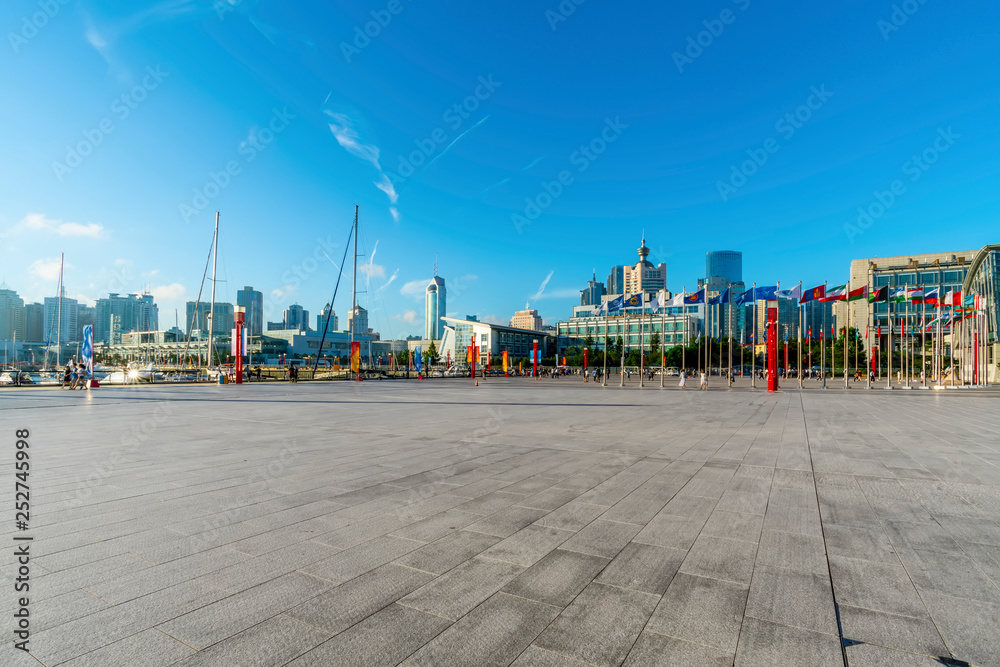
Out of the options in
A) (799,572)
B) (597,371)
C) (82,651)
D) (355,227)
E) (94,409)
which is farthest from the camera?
(597,371)

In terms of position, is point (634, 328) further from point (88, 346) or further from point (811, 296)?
point (88, 346)

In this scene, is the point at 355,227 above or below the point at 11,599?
above

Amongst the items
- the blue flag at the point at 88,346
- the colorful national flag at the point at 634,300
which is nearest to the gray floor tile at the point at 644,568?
the blue flag at the point at 88,346

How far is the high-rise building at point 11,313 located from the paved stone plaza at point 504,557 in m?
117

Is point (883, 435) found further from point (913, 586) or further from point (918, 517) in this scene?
point (913, 586)

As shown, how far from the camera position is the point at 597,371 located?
5938 cm

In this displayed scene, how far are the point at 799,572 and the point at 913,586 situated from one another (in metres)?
0.79

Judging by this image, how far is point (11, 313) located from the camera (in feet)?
315

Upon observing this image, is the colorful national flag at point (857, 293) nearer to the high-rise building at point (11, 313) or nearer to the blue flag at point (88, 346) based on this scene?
the blue flag at point (88, 346)

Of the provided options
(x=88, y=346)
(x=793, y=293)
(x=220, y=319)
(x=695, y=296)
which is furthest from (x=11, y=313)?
(x=793, y=293)

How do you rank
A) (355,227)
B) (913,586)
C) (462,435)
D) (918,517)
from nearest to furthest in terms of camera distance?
(913,586)
(918,517)
(462,435)
(355,227)

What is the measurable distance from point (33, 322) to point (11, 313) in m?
25.0

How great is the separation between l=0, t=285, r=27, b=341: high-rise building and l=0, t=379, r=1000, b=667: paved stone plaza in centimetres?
11720

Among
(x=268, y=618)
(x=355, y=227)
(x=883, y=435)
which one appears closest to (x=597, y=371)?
(x=355, y=227)
